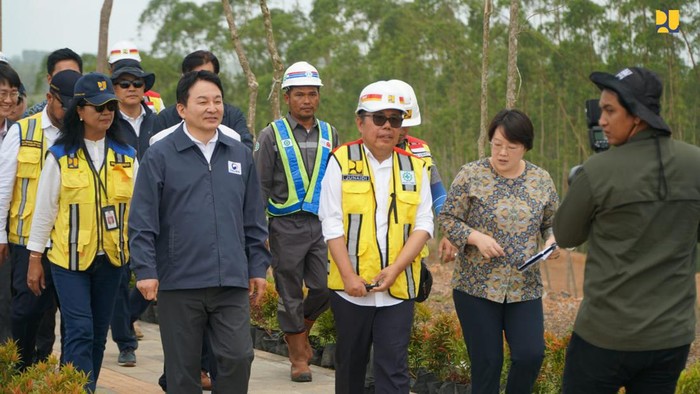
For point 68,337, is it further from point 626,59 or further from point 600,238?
point 626,59

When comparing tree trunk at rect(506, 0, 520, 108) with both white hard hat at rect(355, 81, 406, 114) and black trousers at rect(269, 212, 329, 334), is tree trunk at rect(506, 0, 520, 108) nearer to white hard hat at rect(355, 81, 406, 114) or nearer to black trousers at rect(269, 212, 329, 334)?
black trousers at rect(269, 212, 329, 334)

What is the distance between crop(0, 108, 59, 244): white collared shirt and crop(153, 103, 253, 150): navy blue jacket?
913mm

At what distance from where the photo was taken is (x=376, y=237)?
5.23m

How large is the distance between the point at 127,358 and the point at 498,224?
3269 mm

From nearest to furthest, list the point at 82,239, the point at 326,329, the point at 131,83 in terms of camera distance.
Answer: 1. the point at 82,239
2. the point at 131,83
3. the point at 326,329

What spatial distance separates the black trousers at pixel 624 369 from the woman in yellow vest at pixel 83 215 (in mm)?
2713

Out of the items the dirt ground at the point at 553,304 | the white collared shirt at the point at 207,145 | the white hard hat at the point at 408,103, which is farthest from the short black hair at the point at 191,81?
the dirt ground at the point at 553,304

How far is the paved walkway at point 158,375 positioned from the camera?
664 centimetres

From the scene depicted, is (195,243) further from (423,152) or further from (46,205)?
(423,152)

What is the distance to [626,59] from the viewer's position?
16.8m

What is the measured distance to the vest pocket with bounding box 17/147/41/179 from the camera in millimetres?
5875

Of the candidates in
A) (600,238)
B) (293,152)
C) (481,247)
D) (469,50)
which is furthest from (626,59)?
(600,238)

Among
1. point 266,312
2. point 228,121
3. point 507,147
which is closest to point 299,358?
point 266,312

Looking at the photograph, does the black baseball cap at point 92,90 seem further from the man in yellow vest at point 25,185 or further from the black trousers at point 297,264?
the black trousers at point 297,264
